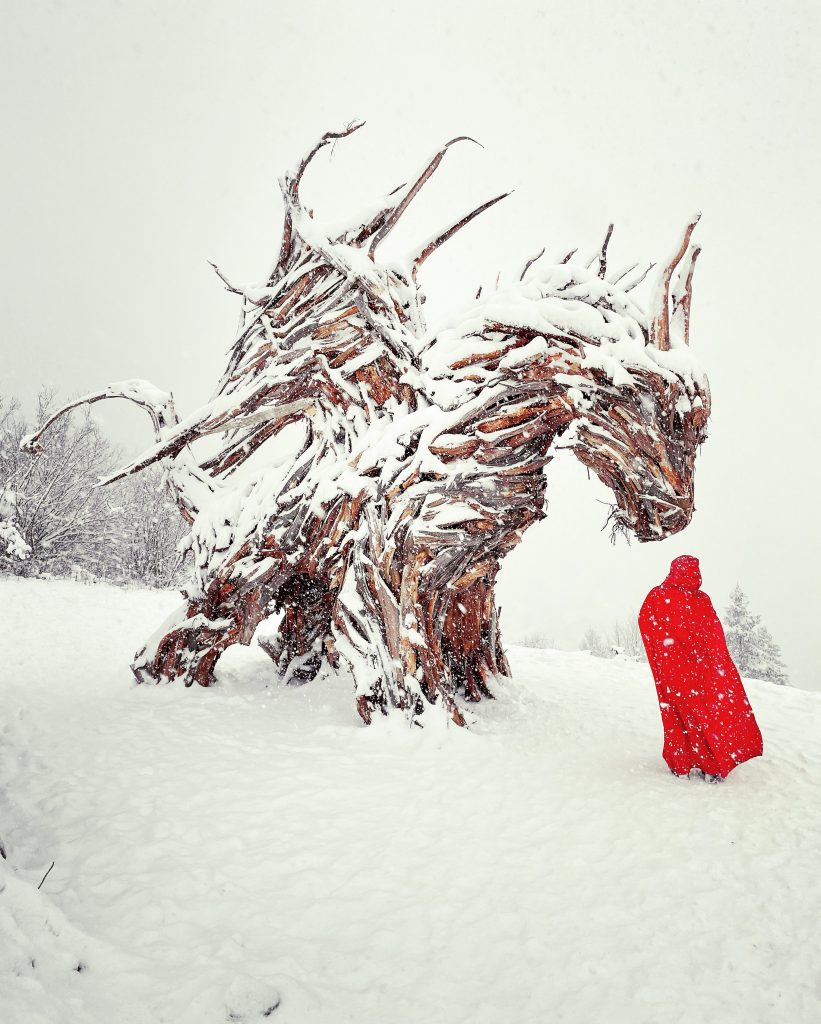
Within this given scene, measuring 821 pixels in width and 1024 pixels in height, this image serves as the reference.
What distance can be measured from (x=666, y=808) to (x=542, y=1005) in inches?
72.7

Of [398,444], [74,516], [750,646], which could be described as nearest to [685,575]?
[398,444]

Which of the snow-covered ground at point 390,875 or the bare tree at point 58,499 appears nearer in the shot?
the snow-covered ground at point 390,875

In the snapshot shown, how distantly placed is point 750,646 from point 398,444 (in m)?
23.3

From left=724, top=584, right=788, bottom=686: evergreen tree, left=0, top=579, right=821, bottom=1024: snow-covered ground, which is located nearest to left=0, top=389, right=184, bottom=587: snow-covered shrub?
left=0, top=579, right=821, bottom=1024: snow-covered ground

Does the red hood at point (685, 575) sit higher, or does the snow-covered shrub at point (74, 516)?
the red hood at point (685, 575)

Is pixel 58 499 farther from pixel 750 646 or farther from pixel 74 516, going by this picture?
pixel 750 646

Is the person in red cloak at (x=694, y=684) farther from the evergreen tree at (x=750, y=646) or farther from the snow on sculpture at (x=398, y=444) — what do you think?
→ the evergreen tree at (x=750, y=646)

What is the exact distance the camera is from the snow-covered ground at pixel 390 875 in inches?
71.7

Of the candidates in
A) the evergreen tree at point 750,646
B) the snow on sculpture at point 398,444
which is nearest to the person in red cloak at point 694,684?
the snow on sculpture at point 398,444

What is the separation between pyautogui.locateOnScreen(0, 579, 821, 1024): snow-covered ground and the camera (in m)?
1.82

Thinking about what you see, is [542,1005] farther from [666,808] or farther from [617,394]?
[617,394]

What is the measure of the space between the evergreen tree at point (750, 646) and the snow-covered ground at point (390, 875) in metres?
20.6

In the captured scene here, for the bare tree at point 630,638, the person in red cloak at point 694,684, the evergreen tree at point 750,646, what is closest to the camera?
the person in red cloak at point 694,684

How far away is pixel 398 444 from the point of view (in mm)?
5473
